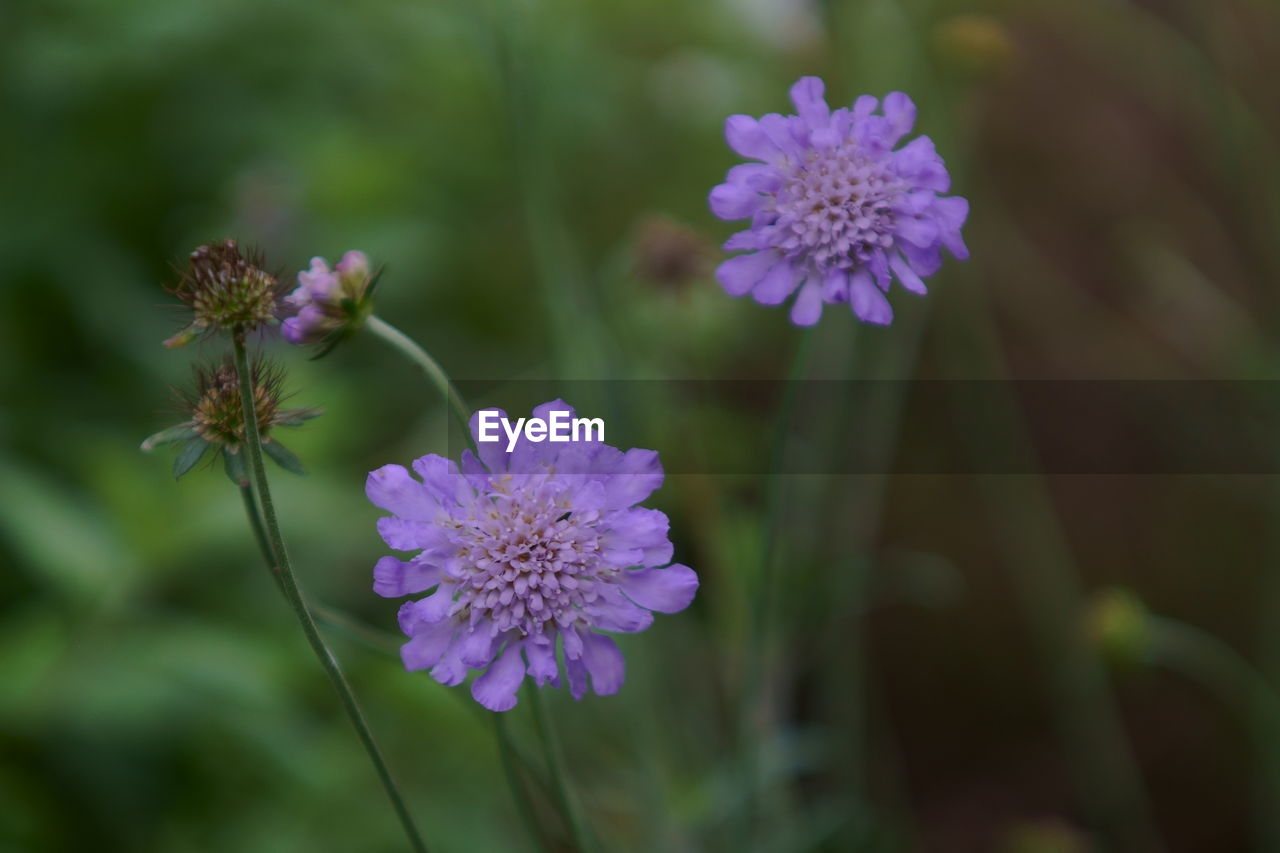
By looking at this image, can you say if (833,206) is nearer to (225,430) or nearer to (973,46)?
(225,430)

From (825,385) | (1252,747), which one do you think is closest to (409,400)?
(825,385)

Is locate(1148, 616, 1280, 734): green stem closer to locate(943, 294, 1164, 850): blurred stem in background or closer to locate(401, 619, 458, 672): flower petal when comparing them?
locate(943, 294, 1164, 850): blurred stem in background

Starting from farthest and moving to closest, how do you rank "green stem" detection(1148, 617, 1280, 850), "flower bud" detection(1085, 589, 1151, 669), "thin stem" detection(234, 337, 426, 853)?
1. "green stem" detection(1148, 617, 1280, 850)
2. "flower bud" detection(1085, 589, 1151, 669)
3. "thin stem" detection(234, 337, 426, 853)

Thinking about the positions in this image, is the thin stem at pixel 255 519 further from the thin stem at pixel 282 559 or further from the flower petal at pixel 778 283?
the flower petal at pixel 778 283

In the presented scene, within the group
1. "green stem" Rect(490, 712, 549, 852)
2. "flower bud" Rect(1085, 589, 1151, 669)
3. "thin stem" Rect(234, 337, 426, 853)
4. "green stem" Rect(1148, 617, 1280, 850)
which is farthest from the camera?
"green stem" Rect(1148, 617, 1280, 850)

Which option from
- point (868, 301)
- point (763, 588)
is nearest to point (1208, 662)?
point (763, 588)

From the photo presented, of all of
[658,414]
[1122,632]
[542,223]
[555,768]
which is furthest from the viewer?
[658,414]

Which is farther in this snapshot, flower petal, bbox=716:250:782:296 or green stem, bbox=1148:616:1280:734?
green stem, bbox=1148:616:1280:734

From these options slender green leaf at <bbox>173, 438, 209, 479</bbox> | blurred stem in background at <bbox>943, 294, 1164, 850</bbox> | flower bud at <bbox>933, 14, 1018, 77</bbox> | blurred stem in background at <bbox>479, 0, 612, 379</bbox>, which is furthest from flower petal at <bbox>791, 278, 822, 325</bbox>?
blurred stem in background at <bbox>943, 294, 1164, 850</bbox>

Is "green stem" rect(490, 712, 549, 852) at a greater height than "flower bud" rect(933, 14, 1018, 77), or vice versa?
"flower bud" rect(933, 14, 1018, 77)
